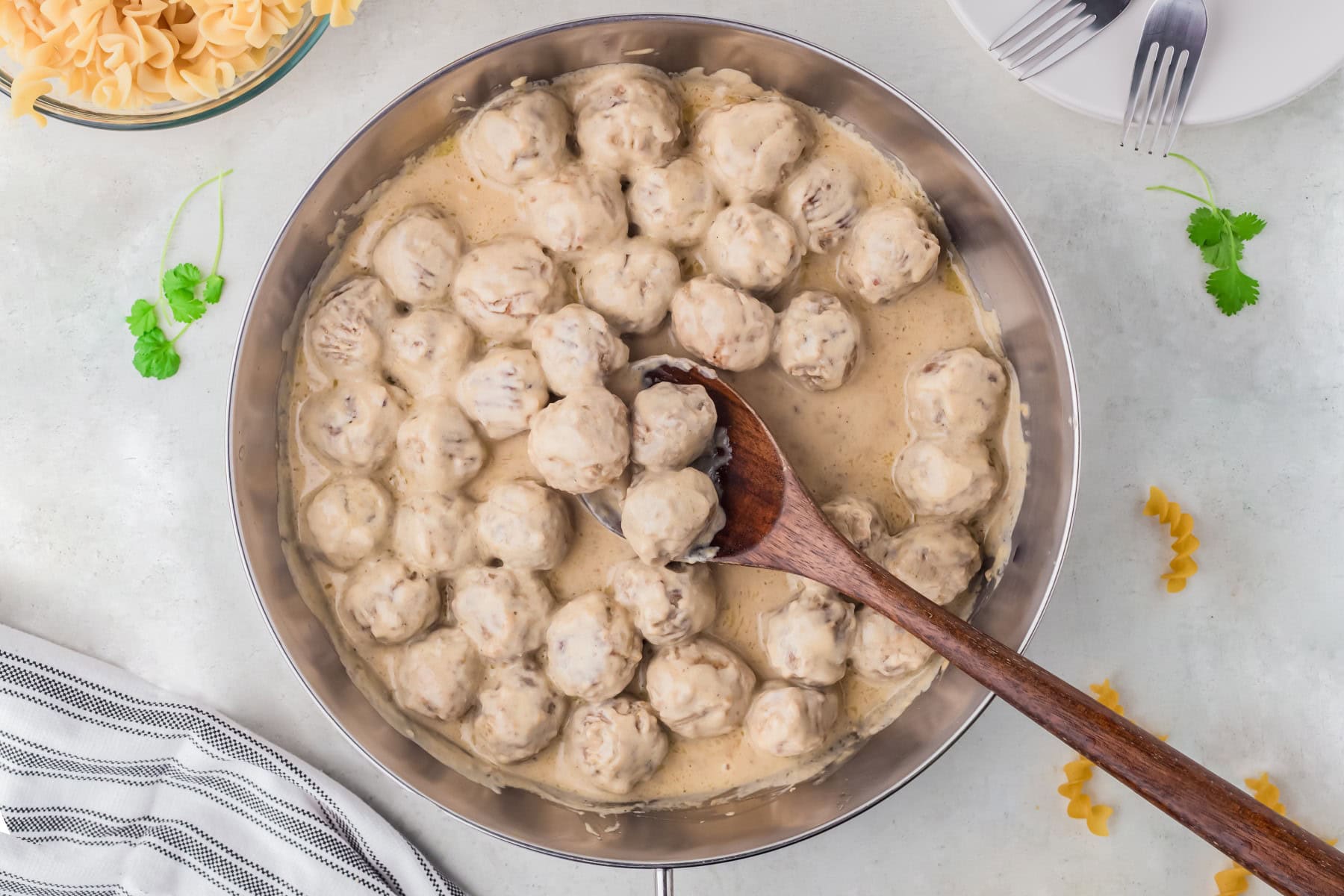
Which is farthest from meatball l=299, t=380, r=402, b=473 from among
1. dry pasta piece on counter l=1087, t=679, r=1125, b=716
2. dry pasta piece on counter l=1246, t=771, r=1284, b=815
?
dry pasta piece on counter l=1246, t=771, r=1284, b=815

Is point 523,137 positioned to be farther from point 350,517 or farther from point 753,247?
point 350,517

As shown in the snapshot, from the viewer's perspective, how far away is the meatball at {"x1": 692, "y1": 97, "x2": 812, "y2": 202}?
204cm

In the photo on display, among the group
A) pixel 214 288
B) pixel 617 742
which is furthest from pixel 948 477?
pixel 214 288

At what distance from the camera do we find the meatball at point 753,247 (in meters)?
2.00

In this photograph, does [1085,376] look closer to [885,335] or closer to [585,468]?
[885,335]

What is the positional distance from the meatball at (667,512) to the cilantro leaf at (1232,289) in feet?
4.04

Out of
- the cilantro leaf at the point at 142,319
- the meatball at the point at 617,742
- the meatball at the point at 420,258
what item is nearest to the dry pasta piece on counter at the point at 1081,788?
the meatball at the point at 617,742

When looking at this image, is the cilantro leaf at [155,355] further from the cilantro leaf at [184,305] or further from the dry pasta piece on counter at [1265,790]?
the dry pasta piece on counter at [1265,790]

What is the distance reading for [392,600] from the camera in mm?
2053

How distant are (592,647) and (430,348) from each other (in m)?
0.64

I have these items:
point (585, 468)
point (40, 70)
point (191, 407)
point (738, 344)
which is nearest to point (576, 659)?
point (585, 468)

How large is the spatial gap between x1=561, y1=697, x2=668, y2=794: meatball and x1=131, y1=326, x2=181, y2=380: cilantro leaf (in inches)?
45.5

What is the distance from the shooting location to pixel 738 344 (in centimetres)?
197

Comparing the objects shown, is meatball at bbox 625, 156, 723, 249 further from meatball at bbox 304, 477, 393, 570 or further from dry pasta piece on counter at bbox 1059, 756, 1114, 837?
dry pasta piece on counter at bbox 1059, 756, 1114, 837
